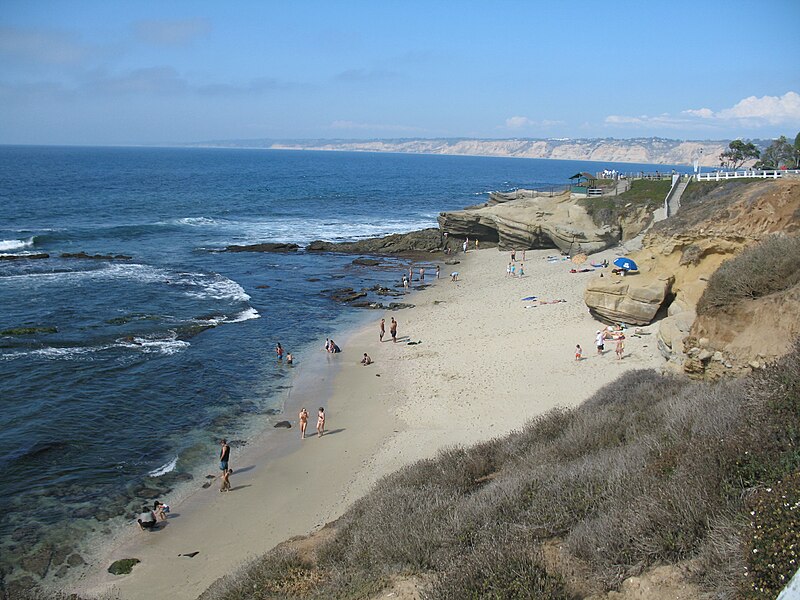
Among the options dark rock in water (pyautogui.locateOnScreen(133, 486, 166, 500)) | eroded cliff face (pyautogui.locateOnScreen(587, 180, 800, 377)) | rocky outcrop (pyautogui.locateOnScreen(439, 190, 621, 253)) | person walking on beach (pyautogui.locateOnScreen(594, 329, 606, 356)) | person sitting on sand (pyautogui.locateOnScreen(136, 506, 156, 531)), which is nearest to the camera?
eroded cliff face (pyautogui.locateOnScreen(587, 180, 800, 377))

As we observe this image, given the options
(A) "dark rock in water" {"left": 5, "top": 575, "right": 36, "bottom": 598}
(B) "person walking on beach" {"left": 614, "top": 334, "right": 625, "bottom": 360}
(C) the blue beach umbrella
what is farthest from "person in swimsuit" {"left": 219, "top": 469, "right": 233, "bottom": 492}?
(C) the blue beach umbrella

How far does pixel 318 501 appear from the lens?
45.9 feet

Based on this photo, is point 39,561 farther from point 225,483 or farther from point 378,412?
point 378,412

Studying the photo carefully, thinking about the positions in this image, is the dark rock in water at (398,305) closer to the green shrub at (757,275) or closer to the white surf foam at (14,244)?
the green shrub at (757,275)

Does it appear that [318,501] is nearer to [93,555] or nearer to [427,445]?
[427,445]

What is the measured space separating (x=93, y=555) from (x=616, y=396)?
10.8 metres

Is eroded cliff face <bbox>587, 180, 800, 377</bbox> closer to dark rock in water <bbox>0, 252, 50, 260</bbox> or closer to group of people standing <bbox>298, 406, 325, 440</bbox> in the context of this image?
group of people standing <bbox>298, 406, 325, 440</bbox>

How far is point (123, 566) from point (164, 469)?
3.86 meters

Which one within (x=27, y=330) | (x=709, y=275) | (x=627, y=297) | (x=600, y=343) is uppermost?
(x=709, y=275)

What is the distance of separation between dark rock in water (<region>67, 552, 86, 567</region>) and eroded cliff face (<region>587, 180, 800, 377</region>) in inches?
486

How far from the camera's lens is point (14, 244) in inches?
1775

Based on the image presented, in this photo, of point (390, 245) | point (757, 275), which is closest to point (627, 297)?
point (757, 275)

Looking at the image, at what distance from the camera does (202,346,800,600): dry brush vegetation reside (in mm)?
5391

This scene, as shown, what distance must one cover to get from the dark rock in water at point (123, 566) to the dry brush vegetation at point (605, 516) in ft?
15.8
